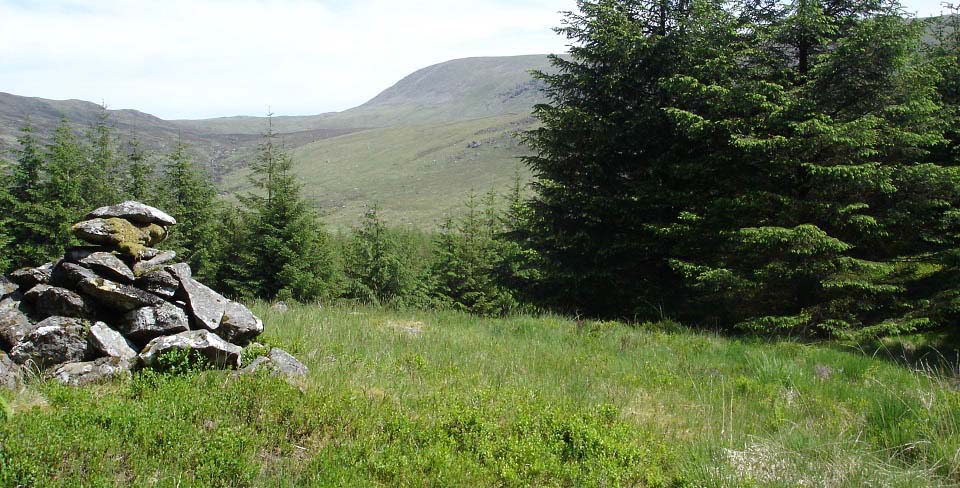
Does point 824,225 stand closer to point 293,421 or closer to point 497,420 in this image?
point 497,420

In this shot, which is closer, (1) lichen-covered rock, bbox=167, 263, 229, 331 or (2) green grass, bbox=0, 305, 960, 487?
(2) green grass, bbox=0, 305, 960, 487

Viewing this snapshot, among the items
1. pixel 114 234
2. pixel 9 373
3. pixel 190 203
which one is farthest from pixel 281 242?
pixel 9 373

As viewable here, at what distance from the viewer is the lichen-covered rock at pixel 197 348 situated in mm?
5238

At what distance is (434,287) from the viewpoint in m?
25.8

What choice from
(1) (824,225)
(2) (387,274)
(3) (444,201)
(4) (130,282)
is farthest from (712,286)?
(3) (444,201)

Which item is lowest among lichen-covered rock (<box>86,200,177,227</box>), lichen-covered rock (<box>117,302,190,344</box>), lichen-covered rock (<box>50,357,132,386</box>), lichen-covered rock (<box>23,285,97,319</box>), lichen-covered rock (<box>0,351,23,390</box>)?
lichen-covered rock (<box>50,357,132,386</box>)

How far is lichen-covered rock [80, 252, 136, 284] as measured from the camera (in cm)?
583

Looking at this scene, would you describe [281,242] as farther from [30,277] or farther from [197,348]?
[197,348]

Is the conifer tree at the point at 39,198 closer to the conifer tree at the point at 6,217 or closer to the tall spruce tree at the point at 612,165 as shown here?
the conifer tree at the point at 6,217

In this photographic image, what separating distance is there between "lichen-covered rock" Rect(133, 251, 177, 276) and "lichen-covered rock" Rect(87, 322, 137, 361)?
0.75 m

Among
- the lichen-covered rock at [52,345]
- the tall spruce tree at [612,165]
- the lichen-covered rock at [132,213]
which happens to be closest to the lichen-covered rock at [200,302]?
the lichen-covered rock at [132,213]

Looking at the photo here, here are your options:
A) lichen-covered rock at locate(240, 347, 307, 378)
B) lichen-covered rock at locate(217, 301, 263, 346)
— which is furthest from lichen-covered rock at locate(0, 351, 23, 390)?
lichen-covered rock at locate(240, 347, 307, 378)

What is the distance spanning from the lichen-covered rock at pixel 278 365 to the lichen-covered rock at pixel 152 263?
1732 millimetres

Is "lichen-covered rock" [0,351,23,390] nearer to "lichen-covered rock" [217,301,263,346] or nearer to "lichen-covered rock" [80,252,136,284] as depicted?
"lichen-covered rock" [80,252,136,284]
